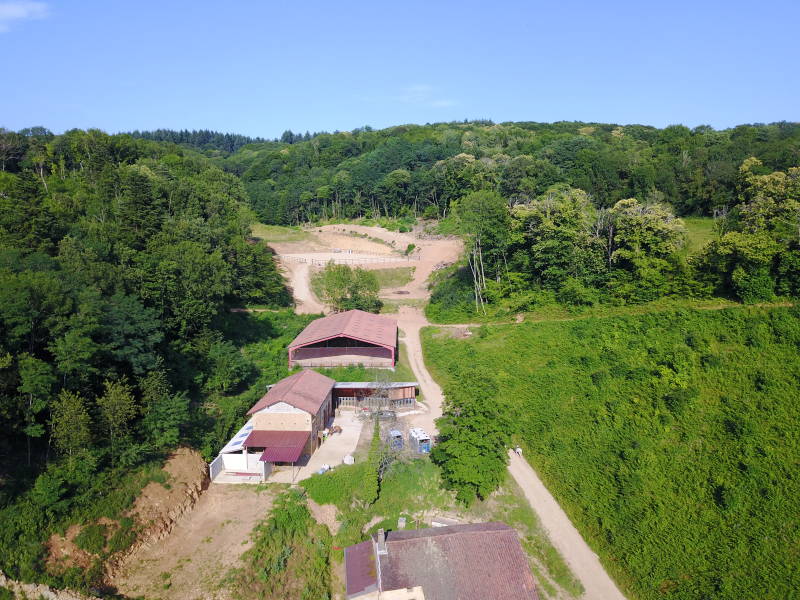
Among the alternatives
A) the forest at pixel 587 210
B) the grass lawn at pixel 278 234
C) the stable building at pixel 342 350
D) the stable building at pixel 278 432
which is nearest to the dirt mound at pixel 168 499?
the stable building at pixel 278 432

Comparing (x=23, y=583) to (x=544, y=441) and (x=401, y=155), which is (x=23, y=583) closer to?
(x=544, y=441)

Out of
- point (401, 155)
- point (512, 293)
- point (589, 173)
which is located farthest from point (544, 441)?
point (401, 155)

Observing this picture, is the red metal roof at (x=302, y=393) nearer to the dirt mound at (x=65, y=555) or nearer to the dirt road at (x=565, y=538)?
the dirt mound at (x=65, y=555)

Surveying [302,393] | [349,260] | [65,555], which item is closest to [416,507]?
[302,393]

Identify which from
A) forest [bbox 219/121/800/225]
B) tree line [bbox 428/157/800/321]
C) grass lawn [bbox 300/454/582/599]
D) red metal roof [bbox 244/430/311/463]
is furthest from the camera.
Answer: forest [bbox 219/121/800/225]

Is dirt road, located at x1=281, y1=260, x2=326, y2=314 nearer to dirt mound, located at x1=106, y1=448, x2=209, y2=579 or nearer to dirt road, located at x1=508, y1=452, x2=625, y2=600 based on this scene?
dirt mound, located at x1=106, y1=448, x2=209, y2=579

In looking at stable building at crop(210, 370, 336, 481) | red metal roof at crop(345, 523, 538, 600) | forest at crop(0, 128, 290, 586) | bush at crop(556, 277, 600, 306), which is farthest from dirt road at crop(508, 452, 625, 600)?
forest at crop(0, 128, 290, 586)
